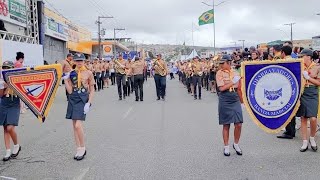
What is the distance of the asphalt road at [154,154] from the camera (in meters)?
5.94

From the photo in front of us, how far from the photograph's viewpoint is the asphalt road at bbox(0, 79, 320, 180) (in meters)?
5.94

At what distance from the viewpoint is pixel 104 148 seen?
770 centimetres

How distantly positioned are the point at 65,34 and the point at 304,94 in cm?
3034

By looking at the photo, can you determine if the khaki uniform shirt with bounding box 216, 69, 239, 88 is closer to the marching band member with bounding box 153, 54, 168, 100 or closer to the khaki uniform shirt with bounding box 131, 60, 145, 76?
the khaki uniform shirt with bounding box 131, 60, 145, 76

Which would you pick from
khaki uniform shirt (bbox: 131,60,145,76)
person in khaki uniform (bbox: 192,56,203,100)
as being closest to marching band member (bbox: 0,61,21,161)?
khaki uniform shirt (bbox: 131,60,145,76)

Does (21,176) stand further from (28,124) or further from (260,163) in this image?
Answer: (28,124)

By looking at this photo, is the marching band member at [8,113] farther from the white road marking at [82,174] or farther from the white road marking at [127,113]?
the white road marking at [127,113]

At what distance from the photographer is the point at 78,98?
693 centimetres

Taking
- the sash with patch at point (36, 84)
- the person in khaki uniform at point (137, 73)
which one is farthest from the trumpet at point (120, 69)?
the sash with patch at point (36, 84)

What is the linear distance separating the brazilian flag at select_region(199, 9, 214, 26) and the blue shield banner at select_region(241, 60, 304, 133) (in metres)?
28.4

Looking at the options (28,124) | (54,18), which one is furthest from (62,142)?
(54,18)

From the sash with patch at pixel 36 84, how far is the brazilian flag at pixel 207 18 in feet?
95.0

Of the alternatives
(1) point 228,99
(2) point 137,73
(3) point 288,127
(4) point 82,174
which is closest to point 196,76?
(2) point 137,73

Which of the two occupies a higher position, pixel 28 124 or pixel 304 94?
pixel 304 94
